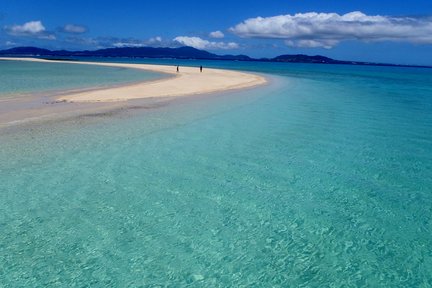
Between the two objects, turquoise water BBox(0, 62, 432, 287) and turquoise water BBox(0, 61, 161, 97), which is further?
turquoise water BBox(0, 61, 161, 97)

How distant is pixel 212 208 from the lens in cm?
833

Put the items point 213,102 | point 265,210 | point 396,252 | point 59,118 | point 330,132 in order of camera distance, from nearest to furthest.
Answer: point 396,252, point 265,210, point 330,132, point 59,118, point 213,102

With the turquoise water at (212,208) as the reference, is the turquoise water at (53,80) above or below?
above

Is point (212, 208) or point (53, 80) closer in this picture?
point (212, 208)

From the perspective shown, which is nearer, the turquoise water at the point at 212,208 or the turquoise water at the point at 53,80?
the turquoise water at the point at 212,208

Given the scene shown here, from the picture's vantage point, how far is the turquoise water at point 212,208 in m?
6.00

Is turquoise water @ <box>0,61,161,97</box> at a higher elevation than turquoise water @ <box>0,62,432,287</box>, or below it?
higher

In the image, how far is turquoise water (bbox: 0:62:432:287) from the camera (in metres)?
6.00

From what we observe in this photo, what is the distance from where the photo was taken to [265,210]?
27.1 feet

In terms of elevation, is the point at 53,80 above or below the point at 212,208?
above

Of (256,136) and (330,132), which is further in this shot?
(330,132)

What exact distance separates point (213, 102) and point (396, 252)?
19664 millimetres

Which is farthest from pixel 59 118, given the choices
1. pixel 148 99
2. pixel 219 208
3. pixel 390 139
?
pixel 390 139

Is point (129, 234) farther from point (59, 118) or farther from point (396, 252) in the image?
point (59, 118)
